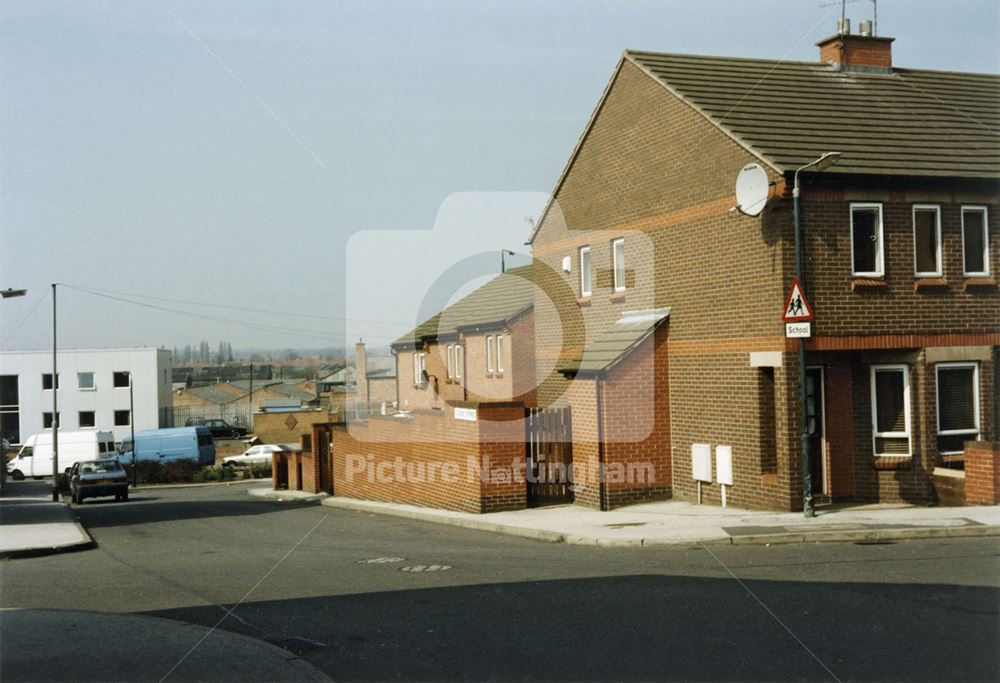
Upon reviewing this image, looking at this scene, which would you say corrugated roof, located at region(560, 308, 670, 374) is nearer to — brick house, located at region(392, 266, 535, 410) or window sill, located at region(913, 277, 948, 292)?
A: window sill, located at region(913, 277, 948, 292)

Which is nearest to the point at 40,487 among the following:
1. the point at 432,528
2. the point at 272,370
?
the point at 432,528

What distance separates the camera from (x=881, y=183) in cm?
1791

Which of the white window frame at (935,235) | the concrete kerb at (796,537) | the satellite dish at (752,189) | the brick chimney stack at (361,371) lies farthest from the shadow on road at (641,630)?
the brick chimney stack at (361,371)

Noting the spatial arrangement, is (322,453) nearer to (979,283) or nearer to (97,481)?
(97,481)

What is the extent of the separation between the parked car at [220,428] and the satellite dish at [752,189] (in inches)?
2748

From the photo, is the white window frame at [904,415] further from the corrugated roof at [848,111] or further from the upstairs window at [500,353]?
the upstairs window at [500,353]

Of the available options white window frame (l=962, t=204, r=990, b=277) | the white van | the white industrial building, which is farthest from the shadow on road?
the white industrial building

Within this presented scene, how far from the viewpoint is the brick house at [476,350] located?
30.0m

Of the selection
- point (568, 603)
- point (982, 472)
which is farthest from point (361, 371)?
point (568, 603)

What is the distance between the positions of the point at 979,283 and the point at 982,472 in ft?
12.8

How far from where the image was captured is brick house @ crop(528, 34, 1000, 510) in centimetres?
1769

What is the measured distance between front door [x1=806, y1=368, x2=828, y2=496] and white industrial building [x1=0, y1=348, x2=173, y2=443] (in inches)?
2459

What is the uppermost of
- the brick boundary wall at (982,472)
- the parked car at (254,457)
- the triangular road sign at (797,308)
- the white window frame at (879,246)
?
the white window frame at (879,246)

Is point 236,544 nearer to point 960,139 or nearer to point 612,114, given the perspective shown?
point 612,114
